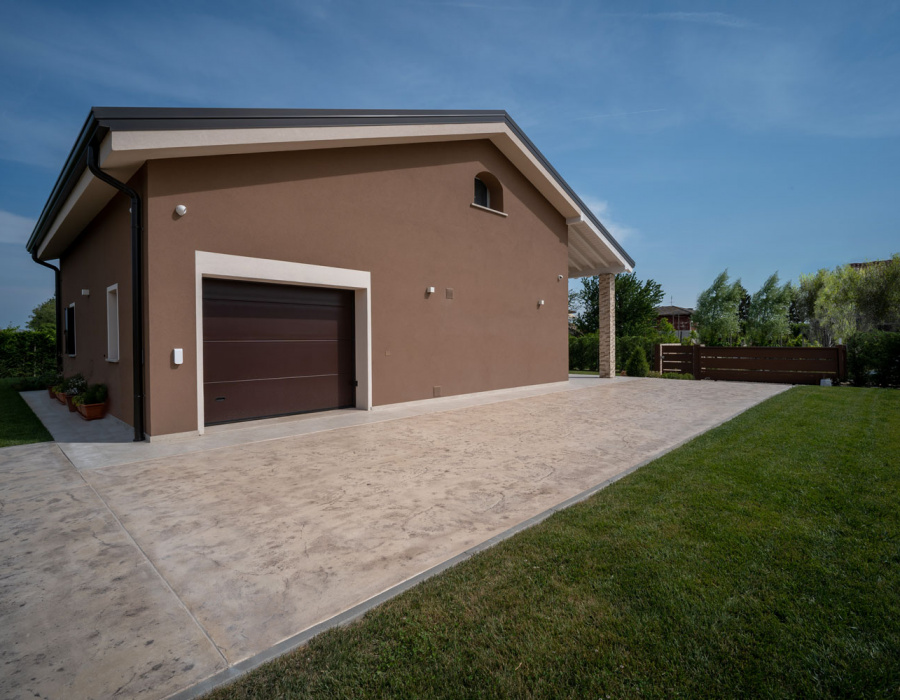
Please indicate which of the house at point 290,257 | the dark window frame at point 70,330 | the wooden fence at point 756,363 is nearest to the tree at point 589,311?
the wooden fence at point 756,363

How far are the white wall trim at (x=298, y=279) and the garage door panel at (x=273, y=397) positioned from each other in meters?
0.37

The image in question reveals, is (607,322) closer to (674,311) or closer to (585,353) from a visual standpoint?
(585,353)

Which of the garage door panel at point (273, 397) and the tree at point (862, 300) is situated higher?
the tree at point (862, 300)

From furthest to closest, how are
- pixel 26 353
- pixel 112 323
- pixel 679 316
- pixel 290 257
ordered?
1. pixel 679 316
2. pixel 26 353
3. pixel 112 323
4. pixel 290 257

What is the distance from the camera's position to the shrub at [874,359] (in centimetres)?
1270

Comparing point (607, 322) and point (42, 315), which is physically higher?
point (42, 315)

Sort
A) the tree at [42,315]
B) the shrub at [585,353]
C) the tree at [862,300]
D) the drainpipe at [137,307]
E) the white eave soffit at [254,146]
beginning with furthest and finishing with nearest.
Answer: the tree at [42,315] → the tree at [862,300] → the shrub at [585,353] → the drainpipe at [137,307] → the white eave soffit at [254,146]

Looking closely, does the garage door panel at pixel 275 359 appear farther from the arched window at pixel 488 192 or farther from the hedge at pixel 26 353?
the hedge at pixel 26 353

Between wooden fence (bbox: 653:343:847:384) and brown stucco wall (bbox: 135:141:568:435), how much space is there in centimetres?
524

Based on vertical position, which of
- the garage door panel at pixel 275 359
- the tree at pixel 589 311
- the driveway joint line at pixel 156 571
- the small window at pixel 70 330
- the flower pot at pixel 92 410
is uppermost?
the tree at pixel 589 311

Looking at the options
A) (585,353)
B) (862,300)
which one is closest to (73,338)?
(585,353)

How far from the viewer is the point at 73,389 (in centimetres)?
905

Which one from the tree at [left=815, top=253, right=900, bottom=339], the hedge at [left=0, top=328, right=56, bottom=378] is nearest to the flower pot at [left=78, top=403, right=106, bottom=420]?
the hedge at [left=0, top=328, right=56, bottom=378]

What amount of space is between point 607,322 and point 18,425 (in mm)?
15225
